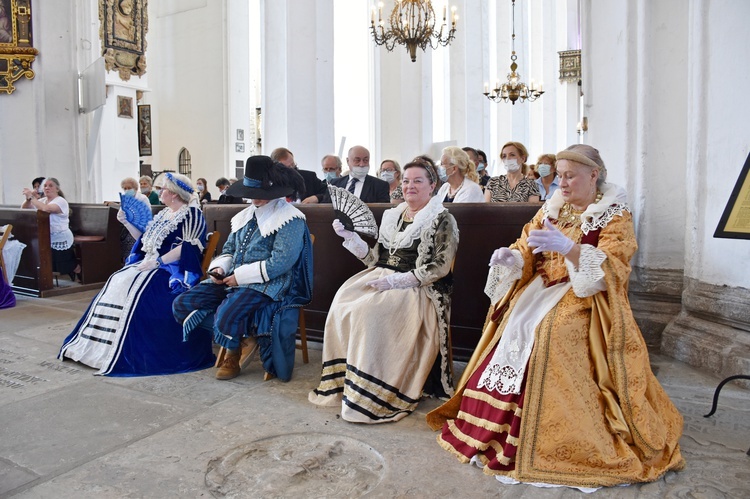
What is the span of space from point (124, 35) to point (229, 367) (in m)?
12.7

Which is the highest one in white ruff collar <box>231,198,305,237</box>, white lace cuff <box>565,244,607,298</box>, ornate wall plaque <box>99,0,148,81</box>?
ornate wall plaque <box>99,0,148,81</box>

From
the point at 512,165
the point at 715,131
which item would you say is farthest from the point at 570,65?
the point at 715,131

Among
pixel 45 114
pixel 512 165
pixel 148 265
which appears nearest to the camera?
pixel 148 265

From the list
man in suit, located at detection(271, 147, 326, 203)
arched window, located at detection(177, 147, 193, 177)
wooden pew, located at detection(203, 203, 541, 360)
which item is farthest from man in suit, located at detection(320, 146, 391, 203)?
arched window, located at detection(177, 147, 193, 177)

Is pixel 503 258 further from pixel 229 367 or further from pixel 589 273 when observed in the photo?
pixel 229 367

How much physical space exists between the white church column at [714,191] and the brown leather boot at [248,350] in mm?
2755

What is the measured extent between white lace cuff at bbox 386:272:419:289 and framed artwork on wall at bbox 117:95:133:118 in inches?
514

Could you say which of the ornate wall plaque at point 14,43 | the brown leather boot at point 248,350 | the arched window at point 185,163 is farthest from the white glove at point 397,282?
the arched window at point 185,163

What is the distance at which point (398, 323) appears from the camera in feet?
10.6

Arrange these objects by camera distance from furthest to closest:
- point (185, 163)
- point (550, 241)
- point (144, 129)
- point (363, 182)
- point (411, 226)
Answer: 1. point (185, 163)
2. point (144, 129)
3. point (363, 182)
4. point (411, 226)
5. point (550, 241)

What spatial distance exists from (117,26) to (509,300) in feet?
44.5

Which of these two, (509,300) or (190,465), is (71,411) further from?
(509,300)

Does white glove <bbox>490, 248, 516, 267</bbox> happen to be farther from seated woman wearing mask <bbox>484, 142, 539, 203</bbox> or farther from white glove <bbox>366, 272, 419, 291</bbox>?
seated woman wearing mask <bbox>484, 142, 539, 203</bbox>

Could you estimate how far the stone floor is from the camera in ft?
7.72
